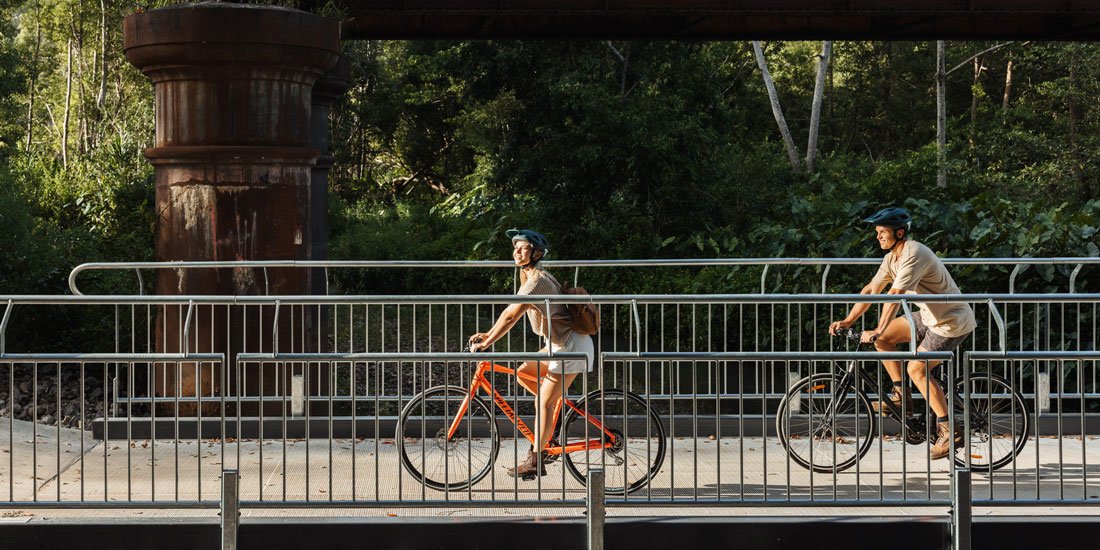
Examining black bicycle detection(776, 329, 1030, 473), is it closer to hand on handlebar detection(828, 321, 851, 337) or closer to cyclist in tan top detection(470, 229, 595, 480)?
hand on handlebar detection(828, 321, 851, 337)

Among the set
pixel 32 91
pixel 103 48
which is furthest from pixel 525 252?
pixel 32 91

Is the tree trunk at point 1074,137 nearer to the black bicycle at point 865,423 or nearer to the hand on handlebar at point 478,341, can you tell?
→ the black bicycle at point 865,423

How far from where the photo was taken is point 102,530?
23.3 ft

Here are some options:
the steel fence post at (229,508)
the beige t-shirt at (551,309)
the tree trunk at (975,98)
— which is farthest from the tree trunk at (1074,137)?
the steel fence post at (229,508)

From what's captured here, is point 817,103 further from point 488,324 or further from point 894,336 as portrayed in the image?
point 894,336

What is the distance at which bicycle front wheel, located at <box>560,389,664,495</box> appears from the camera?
8422mm

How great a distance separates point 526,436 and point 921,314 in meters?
2.76

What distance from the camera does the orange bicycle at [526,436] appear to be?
8406 millimetres

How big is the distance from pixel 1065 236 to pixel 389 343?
9.06 meters

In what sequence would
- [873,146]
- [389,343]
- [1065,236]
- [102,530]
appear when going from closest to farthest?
[102,530] < [1065,236] < [389,343] < [873,146]

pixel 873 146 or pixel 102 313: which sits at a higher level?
pixel 873 146

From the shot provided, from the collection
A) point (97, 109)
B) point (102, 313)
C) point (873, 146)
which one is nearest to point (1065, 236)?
point (102, 313)

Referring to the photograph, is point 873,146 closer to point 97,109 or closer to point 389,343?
point 97,109

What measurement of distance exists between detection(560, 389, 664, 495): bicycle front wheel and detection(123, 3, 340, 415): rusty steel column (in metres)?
3.70
